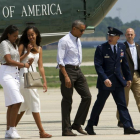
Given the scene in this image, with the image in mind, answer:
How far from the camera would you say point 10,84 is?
31.2 ft

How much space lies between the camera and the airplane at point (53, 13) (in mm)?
19188

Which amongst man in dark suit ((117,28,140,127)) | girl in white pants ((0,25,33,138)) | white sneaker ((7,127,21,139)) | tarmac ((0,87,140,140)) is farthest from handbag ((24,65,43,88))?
man in dark suit ((117,28,140,127))

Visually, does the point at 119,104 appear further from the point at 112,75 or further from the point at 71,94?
the point at 71,94

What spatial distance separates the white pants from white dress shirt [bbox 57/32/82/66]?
864mm

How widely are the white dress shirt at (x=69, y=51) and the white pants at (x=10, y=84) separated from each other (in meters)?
0.86

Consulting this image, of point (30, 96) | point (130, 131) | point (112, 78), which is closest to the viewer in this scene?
point (30, 96)

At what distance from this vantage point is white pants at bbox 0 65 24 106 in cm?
947

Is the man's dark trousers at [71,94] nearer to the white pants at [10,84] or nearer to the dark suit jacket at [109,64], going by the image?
the dark suit jacket at [109,64]

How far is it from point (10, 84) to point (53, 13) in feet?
33.6

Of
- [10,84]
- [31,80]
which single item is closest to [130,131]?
[31,80]

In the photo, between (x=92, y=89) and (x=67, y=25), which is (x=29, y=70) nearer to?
(x=67, y=25)

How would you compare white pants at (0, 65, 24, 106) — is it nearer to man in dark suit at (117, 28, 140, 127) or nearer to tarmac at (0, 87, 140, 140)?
tarmac at (0, 87, 140, 140)

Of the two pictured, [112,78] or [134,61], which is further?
[134,61]

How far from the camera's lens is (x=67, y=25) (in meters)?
19.7
